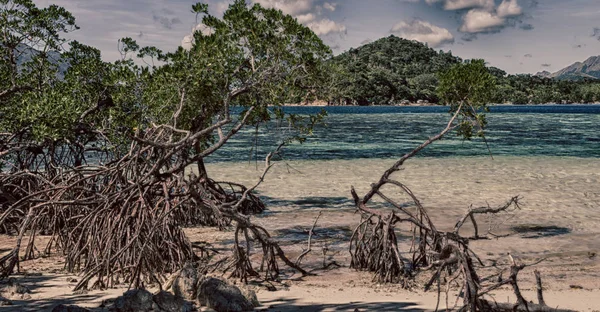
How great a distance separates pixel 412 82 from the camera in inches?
6201

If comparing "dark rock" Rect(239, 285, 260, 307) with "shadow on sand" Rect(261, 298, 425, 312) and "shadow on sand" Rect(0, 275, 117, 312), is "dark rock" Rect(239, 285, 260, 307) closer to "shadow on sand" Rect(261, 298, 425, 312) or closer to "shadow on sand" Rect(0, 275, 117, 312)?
"shadow on sand" Rect(261, 298, 425, 312)

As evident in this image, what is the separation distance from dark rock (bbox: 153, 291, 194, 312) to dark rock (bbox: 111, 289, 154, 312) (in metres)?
0.08

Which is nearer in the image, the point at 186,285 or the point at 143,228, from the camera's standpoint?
the point at 186,285

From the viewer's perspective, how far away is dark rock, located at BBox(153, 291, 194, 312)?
18.0 feet

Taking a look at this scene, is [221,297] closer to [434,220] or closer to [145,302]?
[145,302]

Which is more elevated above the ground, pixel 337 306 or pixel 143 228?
pixel 143 228

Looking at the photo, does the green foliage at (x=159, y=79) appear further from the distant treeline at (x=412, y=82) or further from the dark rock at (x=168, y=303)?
the distant treeline at (x=412, y=82)

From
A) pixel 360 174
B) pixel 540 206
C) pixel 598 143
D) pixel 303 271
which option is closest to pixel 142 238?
pixel 303 271

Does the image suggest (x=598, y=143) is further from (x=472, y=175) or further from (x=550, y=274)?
(x=550, y=274)

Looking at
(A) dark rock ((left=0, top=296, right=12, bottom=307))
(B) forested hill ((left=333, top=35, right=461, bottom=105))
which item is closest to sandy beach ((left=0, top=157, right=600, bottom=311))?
(A) dark rock ((left=0, top=296, right=12, bottom=307))

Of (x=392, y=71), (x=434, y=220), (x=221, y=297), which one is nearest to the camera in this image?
(x=221, y=297)

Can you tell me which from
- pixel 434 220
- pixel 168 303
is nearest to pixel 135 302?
pixel 168 303

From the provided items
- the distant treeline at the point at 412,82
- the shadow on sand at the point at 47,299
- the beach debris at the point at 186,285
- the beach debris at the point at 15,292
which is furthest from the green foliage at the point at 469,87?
the distant treeline at the point at 412,82

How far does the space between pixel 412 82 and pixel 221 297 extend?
15617cm
